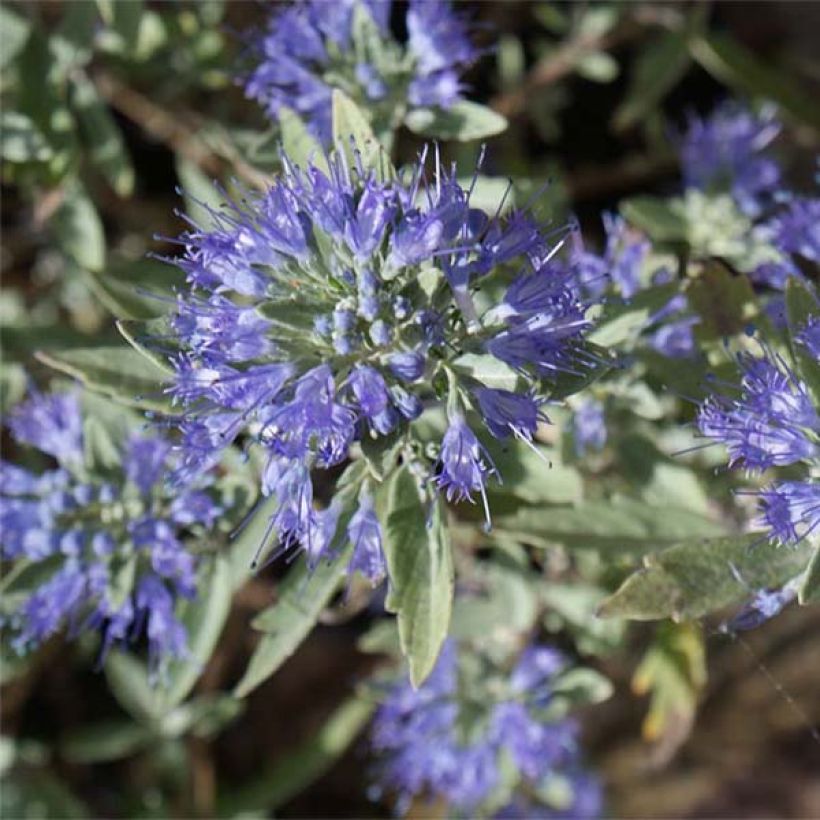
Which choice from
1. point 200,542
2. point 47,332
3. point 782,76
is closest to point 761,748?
point 782,76

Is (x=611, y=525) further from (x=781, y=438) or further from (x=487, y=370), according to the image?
(x=487, y=370)

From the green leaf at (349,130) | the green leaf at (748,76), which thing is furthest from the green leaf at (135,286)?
the green leaf at (748,76)

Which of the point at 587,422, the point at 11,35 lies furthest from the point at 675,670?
the point at 11,35

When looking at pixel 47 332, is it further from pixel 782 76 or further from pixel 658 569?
pixel 782 76

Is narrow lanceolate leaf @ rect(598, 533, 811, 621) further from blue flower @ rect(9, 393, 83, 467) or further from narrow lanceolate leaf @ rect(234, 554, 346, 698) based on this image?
blue flower @ rect(9, 393, 83, 467)

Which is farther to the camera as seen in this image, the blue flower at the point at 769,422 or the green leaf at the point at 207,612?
the green leaf at the point at 207,612

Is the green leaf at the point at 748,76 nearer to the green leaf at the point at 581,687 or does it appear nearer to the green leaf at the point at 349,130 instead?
the green leaf at the point at 349,130
